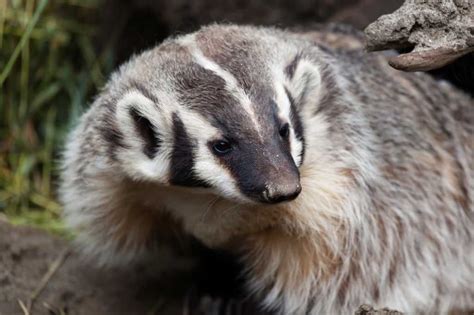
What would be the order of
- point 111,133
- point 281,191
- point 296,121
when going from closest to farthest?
point 281,191 < point 296,121 < point 111,133

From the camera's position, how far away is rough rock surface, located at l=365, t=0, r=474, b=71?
7.66 ft

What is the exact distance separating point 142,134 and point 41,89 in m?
1.84

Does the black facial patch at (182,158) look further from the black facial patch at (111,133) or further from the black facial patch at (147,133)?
the black facial patch at (111,133)

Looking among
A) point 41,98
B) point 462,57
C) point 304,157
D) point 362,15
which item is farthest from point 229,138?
point 41,98

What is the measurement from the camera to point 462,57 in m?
2.64

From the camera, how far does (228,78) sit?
242cm

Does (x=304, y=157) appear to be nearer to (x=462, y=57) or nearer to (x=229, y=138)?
(x=229, y=138)

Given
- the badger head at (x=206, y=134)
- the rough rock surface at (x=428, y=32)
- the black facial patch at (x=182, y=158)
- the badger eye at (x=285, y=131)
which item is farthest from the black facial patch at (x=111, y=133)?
the rough rock surface at (x=428, y=32)

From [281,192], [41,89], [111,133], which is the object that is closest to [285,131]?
[281,192]

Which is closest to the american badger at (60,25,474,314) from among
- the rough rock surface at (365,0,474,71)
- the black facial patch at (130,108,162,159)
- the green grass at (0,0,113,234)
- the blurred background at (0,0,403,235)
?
the black facial patch at (130,108,162,159)

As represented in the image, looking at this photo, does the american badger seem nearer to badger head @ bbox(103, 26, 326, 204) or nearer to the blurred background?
badger head @ bbox(103, 26, 326, 204)

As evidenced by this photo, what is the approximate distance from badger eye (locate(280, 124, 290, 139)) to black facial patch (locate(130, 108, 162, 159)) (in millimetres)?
335

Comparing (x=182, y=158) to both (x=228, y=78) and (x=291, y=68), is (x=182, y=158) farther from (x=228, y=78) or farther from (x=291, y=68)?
(x=291, y=68)

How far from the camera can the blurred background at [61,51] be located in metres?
3.96
